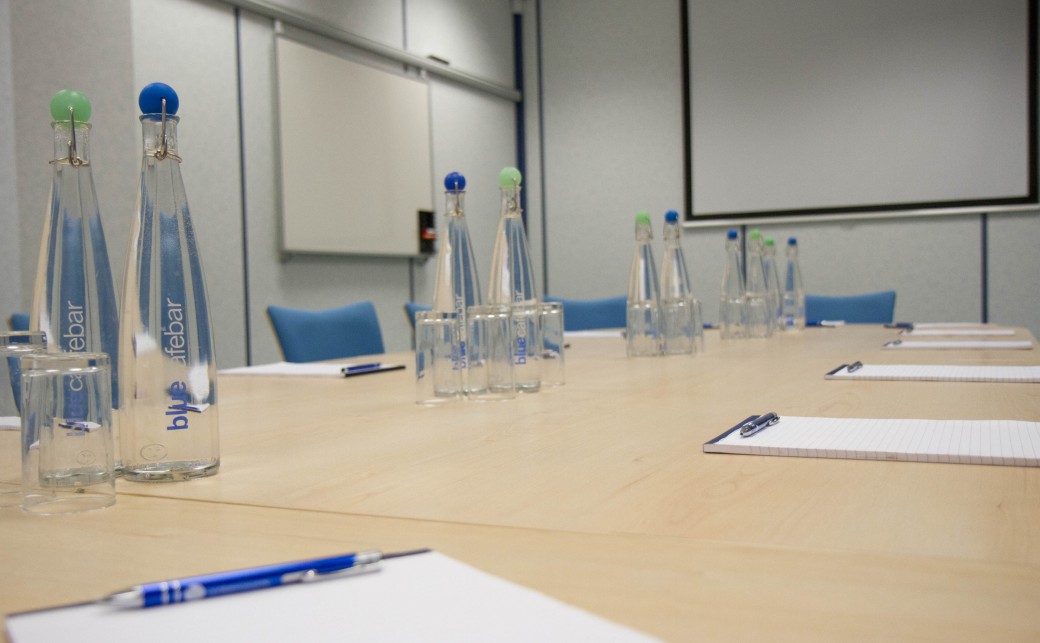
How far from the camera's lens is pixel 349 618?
1.46 ft

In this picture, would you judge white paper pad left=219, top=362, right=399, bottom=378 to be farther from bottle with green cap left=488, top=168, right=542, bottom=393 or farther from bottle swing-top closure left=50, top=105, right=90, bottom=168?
bottle swing-top closure left=50, top=105, right=90, bottom=168

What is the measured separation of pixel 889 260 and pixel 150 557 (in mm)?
5800

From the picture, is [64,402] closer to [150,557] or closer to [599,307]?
[150,557]

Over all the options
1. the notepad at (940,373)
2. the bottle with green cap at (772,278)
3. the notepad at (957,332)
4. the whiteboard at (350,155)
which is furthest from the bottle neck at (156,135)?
the whiteboard at (350,155)

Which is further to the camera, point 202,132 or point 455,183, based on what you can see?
point 202,132

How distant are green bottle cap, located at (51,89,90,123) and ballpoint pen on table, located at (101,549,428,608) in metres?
0.52

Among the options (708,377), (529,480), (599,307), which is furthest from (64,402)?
(599,307)

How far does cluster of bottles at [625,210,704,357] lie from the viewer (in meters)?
2.11

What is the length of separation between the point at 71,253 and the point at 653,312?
143 centimetres

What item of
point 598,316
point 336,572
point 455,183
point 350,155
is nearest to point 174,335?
point 336,572

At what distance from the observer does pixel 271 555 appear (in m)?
0.58

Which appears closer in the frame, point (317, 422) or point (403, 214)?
point (317, 422)

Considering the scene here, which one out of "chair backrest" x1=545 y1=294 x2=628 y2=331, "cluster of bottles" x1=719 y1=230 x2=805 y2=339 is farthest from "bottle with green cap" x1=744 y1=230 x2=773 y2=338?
"chair backrest" x1=545 y1=294 x2=628 y2=331

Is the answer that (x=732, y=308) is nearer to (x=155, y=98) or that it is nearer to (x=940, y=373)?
(x=940, y=373)
